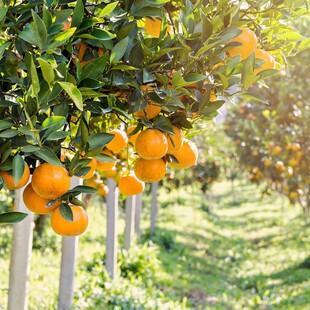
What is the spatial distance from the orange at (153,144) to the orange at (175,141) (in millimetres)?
60

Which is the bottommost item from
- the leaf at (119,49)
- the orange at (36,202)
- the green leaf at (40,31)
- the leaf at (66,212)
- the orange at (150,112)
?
the leaf at (66,212)

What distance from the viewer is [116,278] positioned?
20.1 ft

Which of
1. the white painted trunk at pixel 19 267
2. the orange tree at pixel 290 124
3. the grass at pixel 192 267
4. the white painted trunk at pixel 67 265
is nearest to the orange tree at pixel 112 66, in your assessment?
the white painted trunk at pixel 19 267

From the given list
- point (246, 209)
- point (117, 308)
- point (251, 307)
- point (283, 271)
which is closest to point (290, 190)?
point (251, 307)

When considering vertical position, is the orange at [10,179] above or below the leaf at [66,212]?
above

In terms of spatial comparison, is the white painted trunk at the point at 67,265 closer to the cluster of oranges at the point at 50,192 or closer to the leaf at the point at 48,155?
the cluster of oranges at the point at 50,192

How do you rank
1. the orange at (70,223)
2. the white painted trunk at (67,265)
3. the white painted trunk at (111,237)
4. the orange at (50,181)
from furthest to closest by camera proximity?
the white painted trunk at (111,237) → the white painted trunk at (67,265) → the orange at (70,223) → the orange at (50,181)

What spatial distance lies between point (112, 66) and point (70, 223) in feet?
1.30

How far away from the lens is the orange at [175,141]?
4.80 feet

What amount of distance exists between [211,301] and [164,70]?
5820 mm

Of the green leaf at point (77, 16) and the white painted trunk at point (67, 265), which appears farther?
the white painted trunk at point (67, 265)

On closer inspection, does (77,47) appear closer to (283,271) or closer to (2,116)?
(2,116)

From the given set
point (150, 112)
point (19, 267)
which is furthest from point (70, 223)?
point (19, 267)

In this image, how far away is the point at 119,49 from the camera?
1.25 meters
